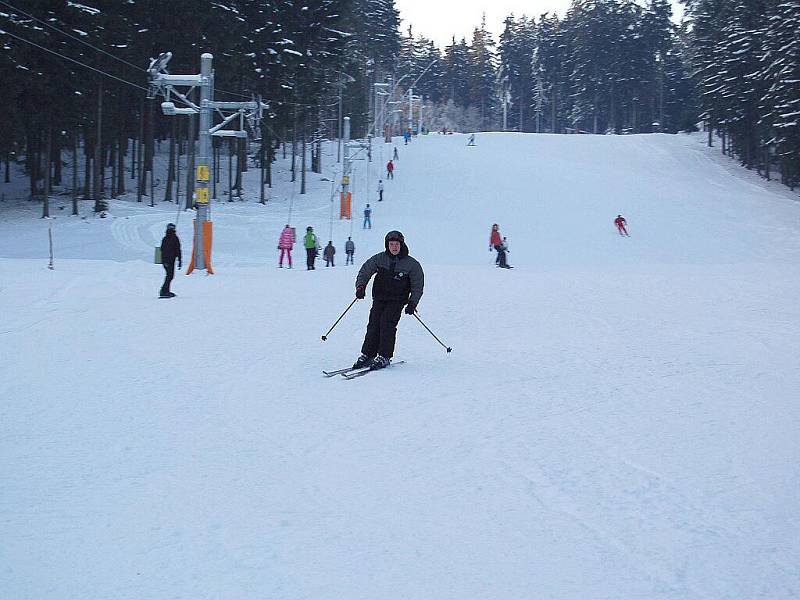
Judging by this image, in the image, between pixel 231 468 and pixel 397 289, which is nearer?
pixel 231 468

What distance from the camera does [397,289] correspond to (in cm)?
1010

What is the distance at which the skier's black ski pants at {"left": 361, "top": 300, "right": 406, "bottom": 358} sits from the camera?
397 inches

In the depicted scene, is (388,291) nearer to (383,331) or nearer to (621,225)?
(383,331)

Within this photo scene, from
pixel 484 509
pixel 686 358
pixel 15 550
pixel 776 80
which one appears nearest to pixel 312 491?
pixel 484 509

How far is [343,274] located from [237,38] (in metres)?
23.4

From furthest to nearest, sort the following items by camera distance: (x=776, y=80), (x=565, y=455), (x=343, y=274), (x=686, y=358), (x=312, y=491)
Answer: (x=776, y=80) → (x=343, y=274) → (x=686, y=358) → (x=565, y=455) → (x=312, y=491)

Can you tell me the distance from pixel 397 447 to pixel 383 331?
11.5ft

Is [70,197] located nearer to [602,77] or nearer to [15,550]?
[15,550]

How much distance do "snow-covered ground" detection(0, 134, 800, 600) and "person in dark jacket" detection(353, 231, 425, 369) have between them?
1.28 ft

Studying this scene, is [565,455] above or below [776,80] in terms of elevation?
below

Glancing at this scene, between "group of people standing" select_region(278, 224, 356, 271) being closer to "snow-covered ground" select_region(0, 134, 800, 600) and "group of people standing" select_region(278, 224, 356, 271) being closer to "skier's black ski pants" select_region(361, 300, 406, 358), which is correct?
"snow-covered ground" select_region(0, 134, 800, 600)

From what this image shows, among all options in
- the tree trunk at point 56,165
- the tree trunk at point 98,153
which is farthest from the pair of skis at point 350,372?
the tree trunk at point 56,165

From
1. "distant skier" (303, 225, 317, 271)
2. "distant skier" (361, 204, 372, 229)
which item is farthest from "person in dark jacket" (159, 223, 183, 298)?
"distant skier" (361, 204, 372, 229)

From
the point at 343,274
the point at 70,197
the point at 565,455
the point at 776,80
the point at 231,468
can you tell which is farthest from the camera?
the point at 776,80
